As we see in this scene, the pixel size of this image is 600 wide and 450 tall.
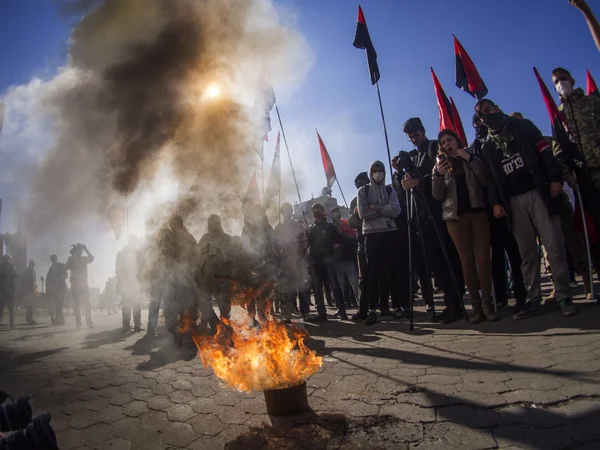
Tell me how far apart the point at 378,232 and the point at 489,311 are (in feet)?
6.79

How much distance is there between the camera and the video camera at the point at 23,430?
A: 1.84m

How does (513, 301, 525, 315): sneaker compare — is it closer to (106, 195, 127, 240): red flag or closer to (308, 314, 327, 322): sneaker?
(308, 314, 327, 322): sneaker

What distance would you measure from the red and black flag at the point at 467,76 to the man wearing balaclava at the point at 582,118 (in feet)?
11.0

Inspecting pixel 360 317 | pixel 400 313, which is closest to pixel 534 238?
pixel 400 313

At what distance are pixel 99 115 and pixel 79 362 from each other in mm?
3719

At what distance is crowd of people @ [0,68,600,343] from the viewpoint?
4.59 meters

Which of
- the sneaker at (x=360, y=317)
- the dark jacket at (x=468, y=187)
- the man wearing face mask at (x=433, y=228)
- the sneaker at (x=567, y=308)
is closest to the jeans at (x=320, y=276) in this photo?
the sneaker at (x=360, y=317)

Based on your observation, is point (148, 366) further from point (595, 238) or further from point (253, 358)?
point (595, 238)

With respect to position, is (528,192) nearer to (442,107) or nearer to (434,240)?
(434,240)

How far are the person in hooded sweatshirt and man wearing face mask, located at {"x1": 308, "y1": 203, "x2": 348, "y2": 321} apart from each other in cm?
119

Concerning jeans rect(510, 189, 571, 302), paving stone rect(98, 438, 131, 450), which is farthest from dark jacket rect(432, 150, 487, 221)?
paving stone rect(98, 438, 131, 450)

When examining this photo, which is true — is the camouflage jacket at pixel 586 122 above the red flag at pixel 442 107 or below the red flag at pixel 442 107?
below

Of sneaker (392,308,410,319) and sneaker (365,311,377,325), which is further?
sneaker (392,308,410,319)

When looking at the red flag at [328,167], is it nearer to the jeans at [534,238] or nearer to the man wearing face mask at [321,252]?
the man wearing face mask at [321,252]
